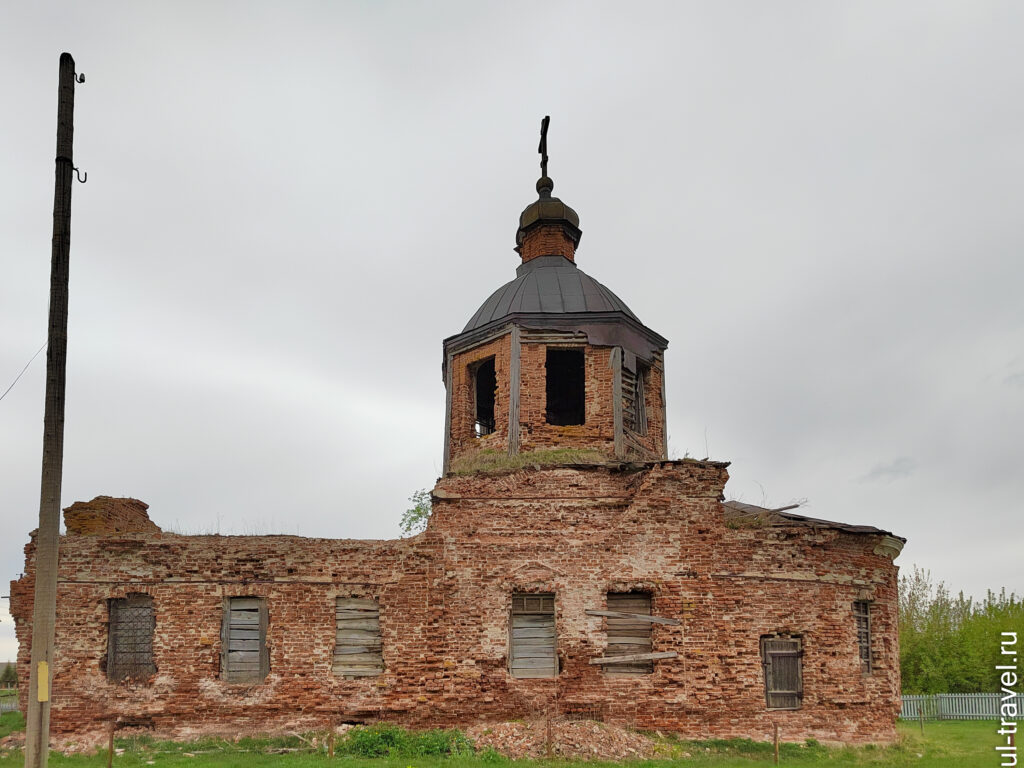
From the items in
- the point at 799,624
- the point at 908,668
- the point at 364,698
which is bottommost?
the point at 908,668

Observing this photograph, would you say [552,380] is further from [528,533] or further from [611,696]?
[611,696]

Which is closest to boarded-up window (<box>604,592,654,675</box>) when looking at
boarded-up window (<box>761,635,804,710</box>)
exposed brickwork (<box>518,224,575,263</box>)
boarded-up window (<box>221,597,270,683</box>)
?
boarded-up window (<box>761,635,804,710</box>)

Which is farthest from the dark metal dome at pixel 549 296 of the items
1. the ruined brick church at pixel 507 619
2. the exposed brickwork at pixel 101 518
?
the exposed brickwork at pixel 101 518

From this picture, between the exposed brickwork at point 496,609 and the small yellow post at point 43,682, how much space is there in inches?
215

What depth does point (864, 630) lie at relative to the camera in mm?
14445

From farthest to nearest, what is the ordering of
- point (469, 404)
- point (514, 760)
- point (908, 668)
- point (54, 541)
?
point (908, 668) < point (469, 404) < point (514, 760) < point (54, 541)

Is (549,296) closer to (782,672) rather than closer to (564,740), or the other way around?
(782,672)

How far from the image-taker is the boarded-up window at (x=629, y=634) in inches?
528

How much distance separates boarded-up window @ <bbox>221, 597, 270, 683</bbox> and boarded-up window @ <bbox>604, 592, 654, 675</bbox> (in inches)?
210

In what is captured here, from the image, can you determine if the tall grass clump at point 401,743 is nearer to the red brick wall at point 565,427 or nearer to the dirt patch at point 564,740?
the dirt patch at point 564,740

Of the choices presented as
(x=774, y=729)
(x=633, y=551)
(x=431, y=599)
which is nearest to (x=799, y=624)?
(x=774, y=729)

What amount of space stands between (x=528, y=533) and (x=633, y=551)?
5.46ft

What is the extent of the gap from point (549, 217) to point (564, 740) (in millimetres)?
11155

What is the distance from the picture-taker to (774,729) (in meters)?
12.8
